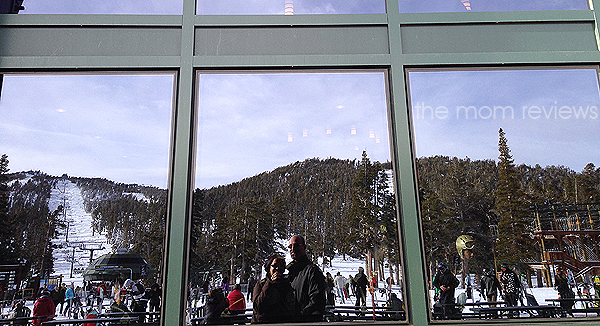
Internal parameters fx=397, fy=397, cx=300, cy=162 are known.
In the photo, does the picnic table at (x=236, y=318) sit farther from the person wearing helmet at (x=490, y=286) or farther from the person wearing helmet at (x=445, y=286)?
the person wearing helmet at (x=490, y=286)

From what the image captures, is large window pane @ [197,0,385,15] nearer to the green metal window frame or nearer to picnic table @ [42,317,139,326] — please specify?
the green metal window frame

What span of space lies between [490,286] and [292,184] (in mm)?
2215

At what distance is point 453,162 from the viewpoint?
13.6 feet

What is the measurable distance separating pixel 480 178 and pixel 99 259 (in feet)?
13.1

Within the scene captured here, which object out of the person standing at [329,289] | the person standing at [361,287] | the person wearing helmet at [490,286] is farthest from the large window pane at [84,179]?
the person wearing helmet at [490,286]

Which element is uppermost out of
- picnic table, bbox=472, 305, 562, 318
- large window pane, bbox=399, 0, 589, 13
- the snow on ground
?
large window pane, bbox=399, 0, 589, 13

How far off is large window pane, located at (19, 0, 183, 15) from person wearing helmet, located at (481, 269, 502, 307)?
4240 mm

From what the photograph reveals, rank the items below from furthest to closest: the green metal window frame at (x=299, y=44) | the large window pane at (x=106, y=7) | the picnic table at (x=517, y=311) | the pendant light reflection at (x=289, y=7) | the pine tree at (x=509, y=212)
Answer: the pendant light reflection at (x=289, y=7), the large window pane at (x=106, y=7), the green metal window frame at (x=299, y=44), the pine tree at (x=509, y=212), the picnic table at (x=517, y=311)

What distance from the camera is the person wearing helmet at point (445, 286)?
151 inches

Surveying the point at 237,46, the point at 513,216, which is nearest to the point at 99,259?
the point at 237,46

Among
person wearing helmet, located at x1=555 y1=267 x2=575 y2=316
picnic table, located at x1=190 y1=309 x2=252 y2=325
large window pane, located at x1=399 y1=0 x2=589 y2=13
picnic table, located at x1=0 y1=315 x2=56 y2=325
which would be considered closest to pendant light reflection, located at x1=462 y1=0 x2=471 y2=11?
large window pane, located at x1=399 y1=0 x2=589 y2=13

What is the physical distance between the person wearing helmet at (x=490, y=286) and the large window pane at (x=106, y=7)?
4240mm

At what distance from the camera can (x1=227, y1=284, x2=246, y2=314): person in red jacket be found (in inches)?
151

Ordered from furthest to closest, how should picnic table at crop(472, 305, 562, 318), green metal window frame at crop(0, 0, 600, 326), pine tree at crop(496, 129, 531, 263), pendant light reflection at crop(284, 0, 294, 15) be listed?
pendant light reflection at crop(284, 0, 294, 15), green metal window frame at crop(0, 0, 600, 326), pine tree at crop(496, 129, 531, 263), picnic table at crop(472, 305, 562, 318)
